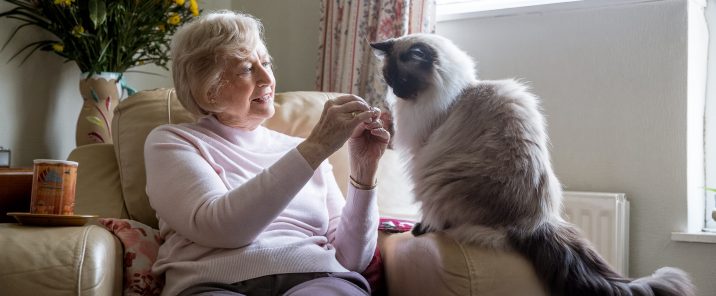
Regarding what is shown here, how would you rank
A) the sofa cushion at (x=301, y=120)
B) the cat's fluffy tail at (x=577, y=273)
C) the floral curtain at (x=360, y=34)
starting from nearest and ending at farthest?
the cat's fluffy tail at (x=577, y=273), the sofa cushion at (x=301, y=120), the floral curtain at (x=360, y=34)

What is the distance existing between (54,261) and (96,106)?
1.24 meters

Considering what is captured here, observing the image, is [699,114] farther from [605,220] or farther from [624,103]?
[605,220]

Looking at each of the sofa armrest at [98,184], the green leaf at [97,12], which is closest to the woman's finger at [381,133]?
the sofa armrest at [98,184]

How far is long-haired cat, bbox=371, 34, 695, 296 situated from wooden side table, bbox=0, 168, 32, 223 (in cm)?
90

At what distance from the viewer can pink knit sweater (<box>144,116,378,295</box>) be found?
3.62 ft

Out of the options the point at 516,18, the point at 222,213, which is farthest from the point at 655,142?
the point at 222,213

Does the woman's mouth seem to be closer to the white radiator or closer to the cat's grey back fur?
the cat's grey back fur

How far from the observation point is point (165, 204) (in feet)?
3.98

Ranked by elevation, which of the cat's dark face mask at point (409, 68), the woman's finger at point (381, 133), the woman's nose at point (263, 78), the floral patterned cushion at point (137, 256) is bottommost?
the floral patterned cushion at point (137, 256)

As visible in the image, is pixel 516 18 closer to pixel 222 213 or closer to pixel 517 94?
pixel 517 94

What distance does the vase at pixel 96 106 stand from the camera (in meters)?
2.18

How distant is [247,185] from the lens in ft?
3.64

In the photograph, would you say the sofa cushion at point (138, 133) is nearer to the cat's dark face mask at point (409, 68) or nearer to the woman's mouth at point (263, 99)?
the woman's mouth at point (263, 99)

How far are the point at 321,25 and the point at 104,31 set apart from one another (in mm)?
947
